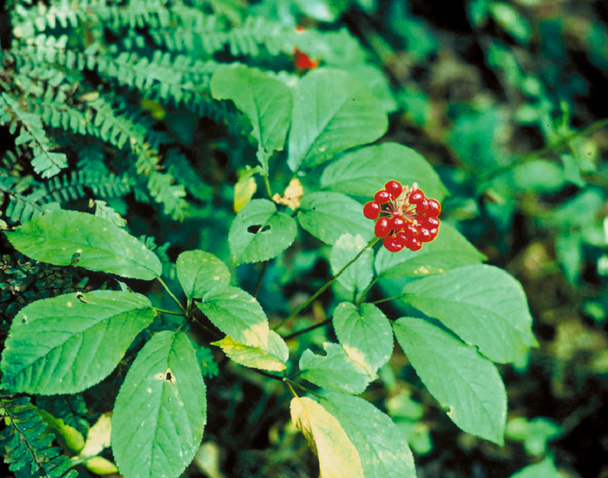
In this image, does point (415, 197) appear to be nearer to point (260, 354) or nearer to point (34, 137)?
point (260, 354)

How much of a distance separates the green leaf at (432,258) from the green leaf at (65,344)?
83 centimetres

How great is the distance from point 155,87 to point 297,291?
55.3 inches

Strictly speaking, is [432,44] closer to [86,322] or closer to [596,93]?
[596,93]

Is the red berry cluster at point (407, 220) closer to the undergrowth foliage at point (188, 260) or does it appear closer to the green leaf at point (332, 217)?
the undergrowth foliage at point (188, 260)

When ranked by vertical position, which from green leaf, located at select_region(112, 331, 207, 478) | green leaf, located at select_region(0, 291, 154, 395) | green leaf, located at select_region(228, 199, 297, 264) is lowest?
green leaf, located at select_region(112, 331, 207, 478)

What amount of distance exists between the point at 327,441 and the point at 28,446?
817 millimetres

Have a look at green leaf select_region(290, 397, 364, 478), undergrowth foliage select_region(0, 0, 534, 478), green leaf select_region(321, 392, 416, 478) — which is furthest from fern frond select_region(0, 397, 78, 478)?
green leaf select_region(321, 392, 416, 478)

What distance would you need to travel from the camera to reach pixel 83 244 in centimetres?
118

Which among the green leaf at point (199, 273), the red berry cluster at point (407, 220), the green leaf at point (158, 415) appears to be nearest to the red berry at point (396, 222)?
the red berry cluster at point (407, 220)

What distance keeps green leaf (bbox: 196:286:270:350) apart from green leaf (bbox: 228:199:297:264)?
11 cm

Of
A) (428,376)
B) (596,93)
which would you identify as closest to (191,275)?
(428,376)

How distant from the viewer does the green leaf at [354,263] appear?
52.9 inches

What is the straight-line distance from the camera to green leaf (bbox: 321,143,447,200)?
58.2 inches

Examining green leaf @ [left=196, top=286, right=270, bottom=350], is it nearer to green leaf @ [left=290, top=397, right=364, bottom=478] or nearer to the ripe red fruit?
green leaf @ [left=290, top=397, right=364, bottom=478]
